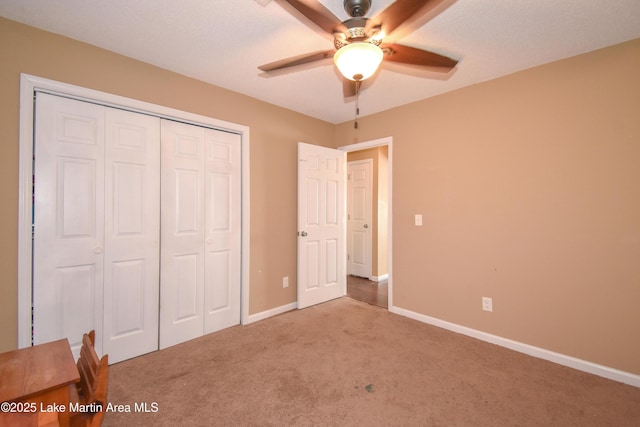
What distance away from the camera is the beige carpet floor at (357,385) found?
1684 millimetres

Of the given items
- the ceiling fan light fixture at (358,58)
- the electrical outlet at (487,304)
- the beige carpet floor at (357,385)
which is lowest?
the beige carpet floor at (357,385)

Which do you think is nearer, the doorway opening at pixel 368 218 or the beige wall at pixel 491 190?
the beige wall at pixel 491 190

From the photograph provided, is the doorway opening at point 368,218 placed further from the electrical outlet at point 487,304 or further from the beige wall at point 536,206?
the electrical outlet at point 487,304

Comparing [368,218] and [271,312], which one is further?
[368,218]

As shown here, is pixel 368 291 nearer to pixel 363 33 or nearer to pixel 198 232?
pixel 198 232

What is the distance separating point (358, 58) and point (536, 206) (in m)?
2.07

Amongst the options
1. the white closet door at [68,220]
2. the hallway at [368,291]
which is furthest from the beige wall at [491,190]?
the hallway at [368,291]

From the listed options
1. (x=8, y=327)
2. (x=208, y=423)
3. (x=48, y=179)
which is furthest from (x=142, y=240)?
(x=208, y=423)

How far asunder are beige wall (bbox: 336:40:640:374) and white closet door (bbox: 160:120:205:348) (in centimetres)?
226

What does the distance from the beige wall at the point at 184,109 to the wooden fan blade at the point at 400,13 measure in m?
1.96

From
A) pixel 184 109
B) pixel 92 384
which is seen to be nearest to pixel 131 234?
pixel 184 109

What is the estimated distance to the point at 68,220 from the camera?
2064 mm

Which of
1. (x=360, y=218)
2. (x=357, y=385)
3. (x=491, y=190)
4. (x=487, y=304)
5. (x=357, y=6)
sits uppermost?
(x=357, y=6)

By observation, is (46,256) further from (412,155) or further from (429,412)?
(412,155)
